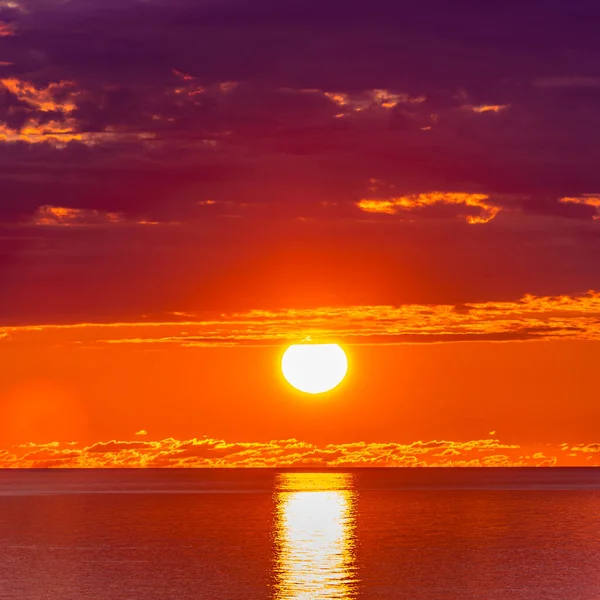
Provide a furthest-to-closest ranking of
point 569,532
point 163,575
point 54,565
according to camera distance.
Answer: point 569,532 < point 54,565 < point 163,575

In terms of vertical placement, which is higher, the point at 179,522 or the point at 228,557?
the point at 179,522

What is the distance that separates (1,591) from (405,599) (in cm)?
3240

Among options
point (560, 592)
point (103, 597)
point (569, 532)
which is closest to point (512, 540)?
point (569, 532)

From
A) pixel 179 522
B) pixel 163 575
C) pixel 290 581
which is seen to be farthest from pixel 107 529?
pixel 290 581

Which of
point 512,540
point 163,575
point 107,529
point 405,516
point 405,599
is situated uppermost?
point 405,516

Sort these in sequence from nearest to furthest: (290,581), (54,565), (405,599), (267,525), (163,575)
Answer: (405,599) < (290,581) < (163,575) < (54,565) < (267,525)

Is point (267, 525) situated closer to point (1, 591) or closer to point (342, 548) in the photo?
point (342, 548)

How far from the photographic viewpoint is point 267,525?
174500 millimetres

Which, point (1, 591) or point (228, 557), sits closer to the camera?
point (1, 591)

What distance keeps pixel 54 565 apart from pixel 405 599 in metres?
41.0

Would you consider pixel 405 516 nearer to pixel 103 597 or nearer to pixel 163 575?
pixel 163 575

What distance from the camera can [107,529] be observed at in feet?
555

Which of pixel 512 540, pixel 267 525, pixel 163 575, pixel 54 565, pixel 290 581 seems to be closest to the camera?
pixel 290 581

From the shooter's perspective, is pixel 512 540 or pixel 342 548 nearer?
pixel 342 548
